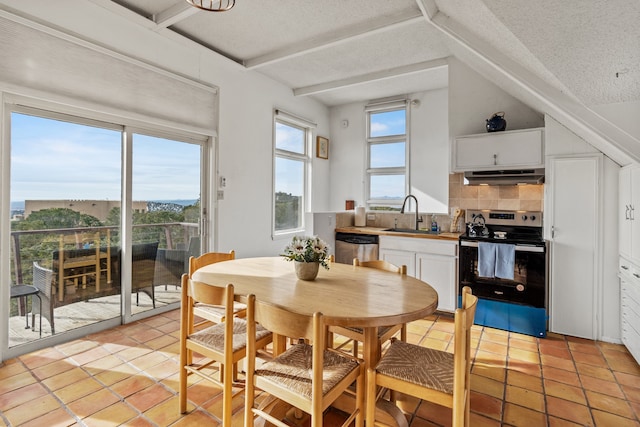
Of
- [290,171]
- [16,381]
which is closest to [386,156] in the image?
[290,171]

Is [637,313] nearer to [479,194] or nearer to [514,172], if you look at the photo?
[514,172]

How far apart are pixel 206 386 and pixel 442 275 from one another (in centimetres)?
263

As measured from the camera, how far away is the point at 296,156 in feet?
17.0


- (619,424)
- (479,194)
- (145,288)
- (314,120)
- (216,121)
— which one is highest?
(314,120)

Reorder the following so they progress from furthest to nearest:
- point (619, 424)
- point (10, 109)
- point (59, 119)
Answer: point (59, 119)
point (10, 109)
point (619, 424)

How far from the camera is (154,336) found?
9.76ft

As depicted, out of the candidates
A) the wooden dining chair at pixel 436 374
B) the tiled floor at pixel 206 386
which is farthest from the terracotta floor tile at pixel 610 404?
the wooden dining chair at pixel 436 374

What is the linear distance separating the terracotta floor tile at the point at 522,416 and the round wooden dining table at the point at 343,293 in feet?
2.92

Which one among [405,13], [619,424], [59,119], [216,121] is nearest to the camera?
[619,424]

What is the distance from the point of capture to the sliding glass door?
2.58 m

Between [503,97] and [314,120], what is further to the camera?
[314,120]

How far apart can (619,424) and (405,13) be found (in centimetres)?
334

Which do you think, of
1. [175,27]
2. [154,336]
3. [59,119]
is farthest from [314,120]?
[154,336]

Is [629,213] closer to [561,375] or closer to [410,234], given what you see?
[561,375]
